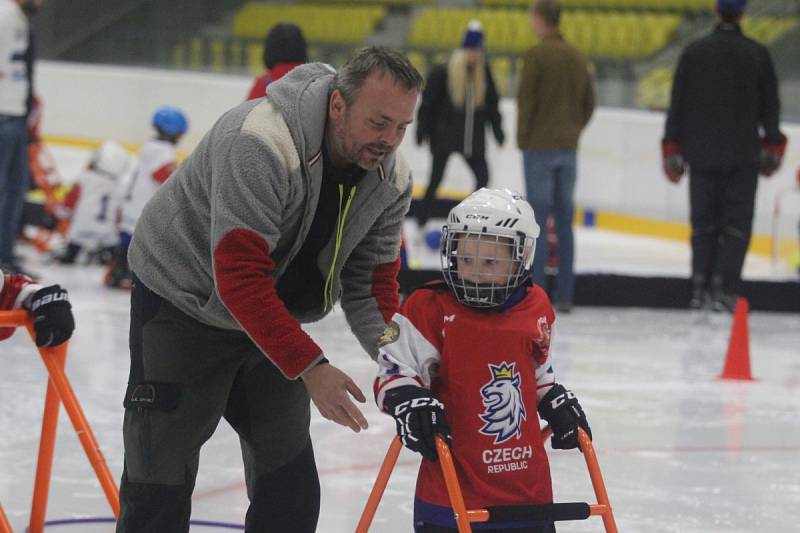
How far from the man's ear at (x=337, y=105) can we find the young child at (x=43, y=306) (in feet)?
2.70

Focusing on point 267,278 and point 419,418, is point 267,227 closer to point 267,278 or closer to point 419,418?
point 267,278

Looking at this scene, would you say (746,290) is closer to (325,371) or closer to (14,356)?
(14,356)

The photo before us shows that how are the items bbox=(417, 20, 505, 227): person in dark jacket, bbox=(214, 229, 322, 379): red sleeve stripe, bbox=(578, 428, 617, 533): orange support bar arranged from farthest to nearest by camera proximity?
bbox=(417, 20, 505, 227): person in dark jacket
bbox=(578, 428, 617, 533): orange support bar
bbox=(214, 229, 322, 379): red sleeve stripe

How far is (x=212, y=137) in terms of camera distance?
268cm

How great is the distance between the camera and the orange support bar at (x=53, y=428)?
125 inches

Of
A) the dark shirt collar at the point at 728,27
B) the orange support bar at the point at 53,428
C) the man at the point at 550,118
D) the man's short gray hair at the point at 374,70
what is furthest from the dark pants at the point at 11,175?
the man's short gray hair at the point at 374,70

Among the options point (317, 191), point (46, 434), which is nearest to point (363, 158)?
point (317, 191)

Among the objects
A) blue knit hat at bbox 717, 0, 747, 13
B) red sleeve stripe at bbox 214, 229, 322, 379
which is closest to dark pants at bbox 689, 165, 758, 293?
blue knit hat at bbox 717, 0, 747, 13

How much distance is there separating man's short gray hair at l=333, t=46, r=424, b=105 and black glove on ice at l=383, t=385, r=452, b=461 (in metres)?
0.52

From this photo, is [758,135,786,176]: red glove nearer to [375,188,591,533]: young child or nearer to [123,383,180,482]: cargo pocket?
[375,188,591,533]: young child

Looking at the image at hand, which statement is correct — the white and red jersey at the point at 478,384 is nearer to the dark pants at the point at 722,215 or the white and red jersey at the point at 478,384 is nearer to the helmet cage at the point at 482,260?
the helmet cage at the point at 482,260

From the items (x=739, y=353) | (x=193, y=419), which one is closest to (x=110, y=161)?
(x=739, y=353)

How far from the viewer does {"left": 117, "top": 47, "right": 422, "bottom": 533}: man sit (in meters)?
2.56

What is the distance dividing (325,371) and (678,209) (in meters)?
8.89
